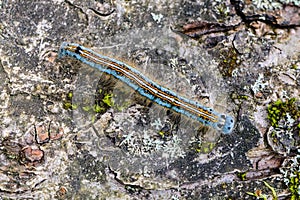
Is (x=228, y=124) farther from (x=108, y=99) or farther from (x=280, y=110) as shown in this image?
(x=108, y=99)

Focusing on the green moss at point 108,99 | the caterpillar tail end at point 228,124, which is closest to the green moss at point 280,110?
the caterpillar tail end at point 228,124

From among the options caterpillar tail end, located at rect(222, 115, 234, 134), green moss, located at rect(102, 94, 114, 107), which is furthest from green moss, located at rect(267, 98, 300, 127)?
green moss, located at rect(102, 94, 114, 107)

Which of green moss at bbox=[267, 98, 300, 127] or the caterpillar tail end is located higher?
green moss at bbox=[267, 98, 300, 127]

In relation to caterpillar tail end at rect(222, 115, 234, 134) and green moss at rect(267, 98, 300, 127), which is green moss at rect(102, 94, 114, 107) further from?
green moss at rect(267, 98, 300, 127)

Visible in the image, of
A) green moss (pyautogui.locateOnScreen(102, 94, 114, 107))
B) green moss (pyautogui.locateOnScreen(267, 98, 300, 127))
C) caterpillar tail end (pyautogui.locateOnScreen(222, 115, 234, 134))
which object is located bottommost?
caterpillar tail end (pyautogui.locateOnScreen(222, 115, 234, 134))

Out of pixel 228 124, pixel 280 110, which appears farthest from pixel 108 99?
pixel 280 110

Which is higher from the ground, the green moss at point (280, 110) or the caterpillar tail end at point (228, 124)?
the green moss at point (280, 110)

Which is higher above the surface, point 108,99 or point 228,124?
point 108,99

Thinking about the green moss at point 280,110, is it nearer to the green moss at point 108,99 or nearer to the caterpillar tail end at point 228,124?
the caterpillar tail end at point 228,124
